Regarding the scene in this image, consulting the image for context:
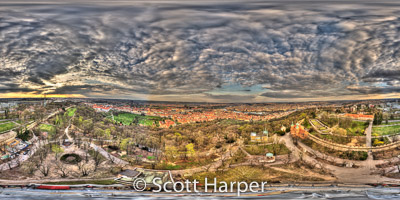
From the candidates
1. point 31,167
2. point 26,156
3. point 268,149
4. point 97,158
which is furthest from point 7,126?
point 268,149

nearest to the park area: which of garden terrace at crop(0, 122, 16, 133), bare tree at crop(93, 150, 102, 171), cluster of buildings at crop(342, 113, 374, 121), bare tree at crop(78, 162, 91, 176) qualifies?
bare tree at crop(93, 150, 102, 171)

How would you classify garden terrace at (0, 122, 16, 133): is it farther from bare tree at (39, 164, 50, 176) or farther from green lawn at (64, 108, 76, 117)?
green lawn at (64, 108, 76, 117)

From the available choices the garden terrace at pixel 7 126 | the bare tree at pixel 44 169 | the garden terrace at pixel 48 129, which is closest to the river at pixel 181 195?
the bare tree at pixel 44 169

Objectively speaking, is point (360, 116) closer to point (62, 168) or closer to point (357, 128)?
point (357, 128)

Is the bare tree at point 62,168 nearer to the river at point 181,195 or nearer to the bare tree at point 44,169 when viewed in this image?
the bare tree at point 44,169

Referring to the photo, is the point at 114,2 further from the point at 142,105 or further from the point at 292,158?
the point at 292,158

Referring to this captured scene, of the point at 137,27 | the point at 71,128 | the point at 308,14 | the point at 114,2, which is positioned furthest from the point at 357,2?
the point at 71,128
